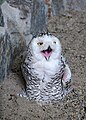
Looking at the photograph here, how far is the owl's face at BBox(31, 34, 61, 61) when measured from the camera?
8.10 feet

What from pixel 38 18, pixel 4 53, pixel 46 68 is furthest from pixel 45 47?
pixel 38 18

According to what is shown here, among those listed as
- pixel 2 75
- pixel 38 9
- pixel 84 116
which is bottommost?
pixel 84 116

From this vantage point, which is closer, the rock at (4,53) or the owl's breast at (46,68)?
the owl's breast at (46,68)

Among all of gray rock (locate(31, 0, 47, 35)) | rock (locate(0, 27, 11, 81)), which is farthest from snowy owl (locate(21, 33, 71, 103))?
gray rock (locate(31, 0, 47, 35))

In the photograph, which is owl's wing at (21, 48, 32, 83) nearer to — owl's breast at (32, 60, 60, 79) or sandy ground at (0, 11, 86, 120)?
owl's breast at (32, 60, 60, 79)

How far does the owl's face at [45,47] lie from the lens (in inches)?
97.2

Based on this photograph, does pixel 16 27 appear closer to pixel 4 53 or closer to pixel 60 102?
pixel 4 53

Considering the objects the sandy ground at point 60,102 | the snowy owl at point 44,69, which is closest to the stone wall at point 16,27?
the sandy ground at point 60,102

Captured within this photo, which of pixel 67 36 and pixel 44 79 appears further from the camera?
pixel 67 36

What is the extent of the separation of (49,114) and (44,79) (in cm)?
22

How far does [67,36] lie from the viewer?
3.55 meters

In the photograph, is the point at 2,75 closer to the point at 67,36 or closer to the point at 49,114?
the point at 49,114

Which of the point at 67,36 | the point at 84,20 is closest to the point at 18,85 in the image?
the point at 67,36

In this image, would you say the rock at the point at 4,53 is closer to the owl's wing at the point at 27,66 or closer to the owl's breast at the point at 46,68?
the owl's wing at the point at 27,66
